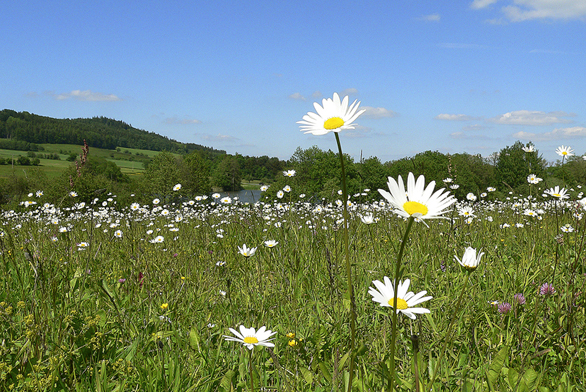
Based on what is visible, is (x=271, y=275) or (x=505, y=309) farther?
(x=271, y=275)

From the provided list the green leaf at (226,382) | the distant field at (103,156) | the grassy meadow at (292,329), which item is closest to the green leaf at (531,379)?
the grassy meadow at (292,329)

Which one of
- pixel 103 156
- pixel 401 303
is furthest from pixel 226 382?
pixel 103 156

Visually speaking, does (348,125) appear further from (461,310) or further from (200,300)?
(200,300)

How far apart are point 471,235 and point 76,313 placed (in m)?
3.64

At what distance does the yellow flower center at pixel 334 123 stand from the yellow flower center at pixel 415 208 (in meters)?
0.27

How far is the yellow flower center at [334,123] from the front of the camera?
0.97 m

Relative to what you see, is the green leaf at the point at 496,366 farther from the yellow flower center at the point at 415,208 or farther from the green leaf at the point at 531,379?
the yellow flower center at the point at 415,208

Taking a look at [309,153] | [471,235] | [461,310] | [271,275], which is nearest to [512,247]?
[471,235]

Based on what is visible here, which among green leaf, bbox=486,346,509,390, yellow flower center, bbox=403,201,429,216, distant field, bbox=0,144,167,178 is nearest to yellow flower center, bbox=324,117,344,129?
yellow flower center, bbox=403,201,429,216

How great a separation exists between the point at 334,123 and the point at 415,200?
294 mm

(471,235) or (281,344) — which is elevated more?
(471,235)

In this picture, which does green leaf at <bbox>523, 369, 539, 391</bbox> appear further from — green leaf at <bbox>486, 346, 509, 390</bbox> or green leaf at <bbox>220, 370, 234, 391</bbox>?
green leaf at <bbox>220, 370, 234, 391</bbox>

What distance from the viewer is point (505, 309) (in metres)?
2.04

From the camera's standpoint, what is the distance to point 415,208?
2.85 ft
